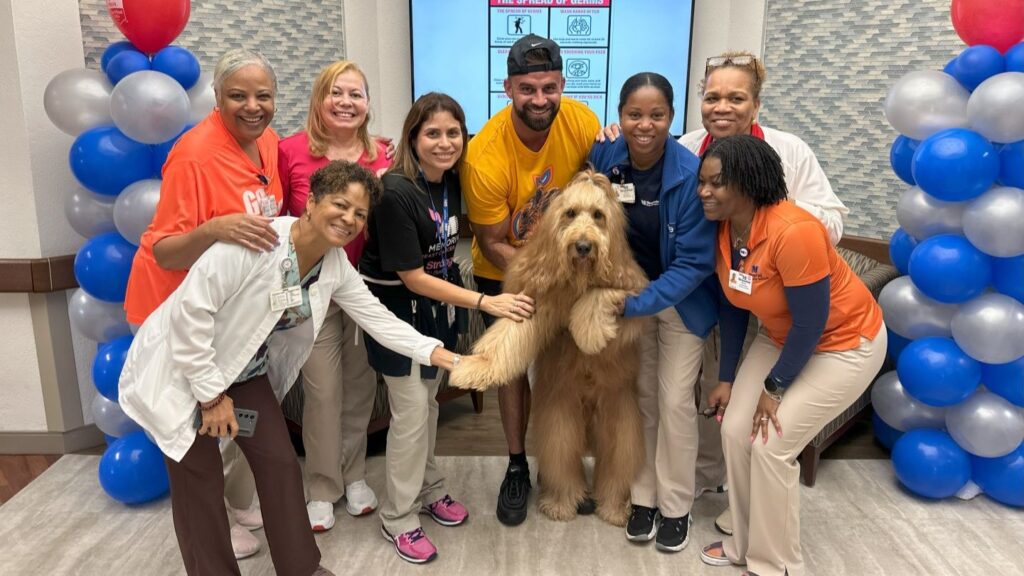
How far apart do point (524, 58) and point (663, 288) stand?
36.9 inches

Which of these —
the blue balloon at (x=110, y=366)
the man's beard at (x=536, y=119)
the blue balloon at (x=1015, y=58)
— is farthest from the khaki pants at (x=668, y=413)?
the blue balloon at (x=110, y=366)

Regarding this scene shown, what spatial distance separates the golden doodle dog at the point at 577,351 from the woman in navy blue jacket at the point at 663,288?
7 centimetres

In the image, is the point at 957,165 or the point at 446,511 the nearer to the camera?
the point at 957,165

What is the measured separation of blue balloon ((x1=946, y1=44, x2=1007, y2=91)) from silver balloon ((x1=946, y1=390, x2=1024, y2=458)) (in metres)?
1.26

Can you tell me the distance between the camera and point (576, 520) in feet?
9.16

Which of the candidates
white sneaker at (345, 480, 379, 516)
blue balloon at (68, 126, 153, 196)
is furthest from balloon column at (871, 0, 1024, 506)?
blue balloon at (68, 126, 153, 196)

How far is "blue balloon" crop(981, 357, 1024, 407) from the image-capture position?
2736mm

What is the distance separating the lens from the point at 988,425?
9.03 feet

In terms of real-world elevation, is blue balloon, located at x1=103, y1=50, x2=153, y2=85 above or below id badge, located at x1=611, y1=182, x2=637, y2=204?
above

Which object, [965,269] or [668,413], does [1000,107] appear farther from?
[668,413]

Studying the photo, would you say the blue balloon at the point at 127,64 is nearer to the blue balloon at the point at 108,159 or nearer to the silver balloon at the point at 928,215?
the blue balloon at the point at 108,159

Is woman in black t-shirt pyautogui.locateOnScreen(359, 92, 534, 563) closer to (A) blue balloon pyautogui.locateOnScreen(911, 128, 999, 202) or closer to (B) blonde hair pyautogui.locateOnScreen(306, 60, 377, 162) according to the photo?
(B) blonde hair pyautogui.locateOnScreen(306, 60, 377, 162)

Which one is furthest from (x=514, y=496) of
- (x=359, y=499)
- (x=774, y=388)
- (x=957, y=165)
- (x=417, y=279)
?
(x=957, y=165)

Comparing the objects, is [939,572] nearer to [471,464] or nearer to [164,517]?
[471,464]
